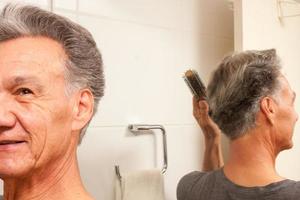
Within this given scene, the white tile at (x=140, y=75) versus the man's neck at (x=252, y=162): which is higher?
the white tile at (x=140, y=75)

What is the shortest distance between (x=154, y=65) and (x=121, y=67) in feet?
0.48

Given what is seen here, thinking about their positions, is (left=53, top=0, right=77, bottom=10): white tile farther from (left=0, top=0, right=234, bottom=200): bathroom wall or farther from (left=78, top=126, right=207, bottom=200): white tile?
(left=78, top=126, right=207, bottom=200): white tile

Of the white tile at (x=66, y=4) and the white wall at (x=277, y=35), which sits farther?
the white wall at (x=277, y=35)

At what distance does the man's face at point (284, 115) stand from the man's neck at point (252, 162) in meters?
0.04

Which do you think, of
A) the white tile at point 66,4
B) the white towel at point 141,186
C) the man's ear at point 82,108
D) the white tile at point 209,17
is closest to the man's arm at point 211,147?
the white towel at point 141,186

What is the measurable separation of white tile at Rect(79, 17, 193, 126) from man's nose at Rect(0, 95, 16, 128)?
0.53m

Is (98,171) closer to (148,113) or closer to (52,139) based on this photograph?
(148,113)

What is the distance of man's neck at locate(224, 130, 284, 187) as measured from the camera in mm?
1023

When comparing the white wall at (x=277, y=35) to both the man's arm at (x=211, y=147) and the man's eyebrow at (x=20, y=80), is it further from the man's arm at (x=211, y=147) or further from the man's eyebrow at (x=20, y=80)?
the man's eyebrow at (x=20, y=80)

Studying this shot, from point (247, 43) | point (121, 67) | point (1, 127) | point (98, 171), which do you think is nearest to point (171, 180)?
point (98, 171)

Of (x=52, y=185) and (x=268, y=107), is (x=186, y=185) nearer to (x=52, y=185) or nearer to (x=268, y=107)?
(x=268, y=107)

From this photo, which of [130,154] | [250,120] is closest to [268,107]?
[250,120]

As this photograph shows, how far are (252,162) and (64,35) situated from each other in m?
0.62

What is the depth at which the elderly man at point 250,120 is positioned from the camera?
1.04 metres
